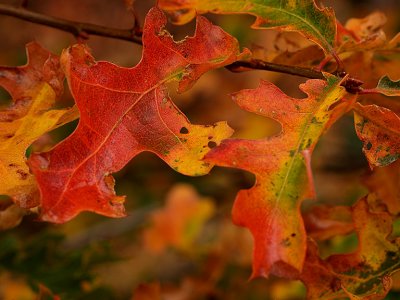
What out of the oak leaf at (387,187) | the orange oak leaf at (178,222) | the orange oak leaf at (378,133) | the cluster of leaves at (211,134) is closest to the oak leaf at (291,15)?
the cluster of leaves at (211,134)

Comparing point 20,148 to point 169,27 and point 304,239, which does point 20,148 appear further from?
point 169,27

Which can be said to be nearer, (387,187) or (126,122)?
(126,122)

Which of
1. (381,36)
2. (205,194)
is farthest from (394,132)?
(205,194)

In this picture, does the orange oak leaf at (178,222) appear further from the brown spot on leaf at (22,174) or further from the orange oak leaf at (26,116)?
the brown spot on leaf at (22,174)

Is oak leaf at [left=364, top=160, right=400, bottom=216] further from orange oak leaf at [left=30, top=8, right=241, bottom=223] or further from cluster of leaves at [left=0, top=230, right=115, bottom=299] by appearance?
cluster of leaves at [left=0, top=230, right=115, bottom=299]

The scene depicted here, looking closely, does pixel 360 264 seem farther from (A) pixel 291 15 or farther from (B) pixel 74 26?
(B) pixel 74 26

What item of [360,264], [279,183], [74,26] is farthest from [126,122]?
[360,264]

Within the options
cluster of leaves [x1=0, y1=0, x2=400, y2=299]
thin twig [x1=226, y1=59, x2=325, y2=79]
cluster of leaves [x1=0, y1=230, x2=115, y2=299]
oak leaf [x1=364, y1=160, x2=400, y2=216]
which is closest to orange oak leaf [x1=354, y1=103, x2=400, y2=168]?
cluster of leaves [x1=0, y1=0, x2=400, y2=299]
